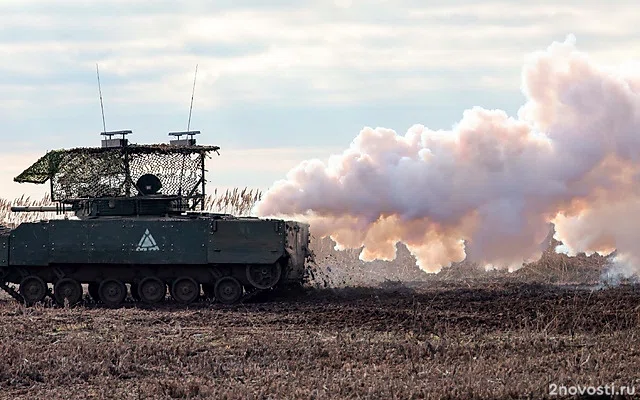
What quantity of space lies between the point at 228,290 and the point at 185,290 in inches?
39.6

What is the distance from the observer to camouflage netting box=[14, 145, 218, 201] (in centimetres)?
2788

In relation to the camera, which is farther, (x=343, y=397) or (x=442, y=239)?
(x=442, y=239)

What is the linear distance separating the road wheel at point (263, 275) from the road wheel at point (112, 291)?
2.93 metres

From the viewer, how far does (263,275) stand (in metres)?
26.0

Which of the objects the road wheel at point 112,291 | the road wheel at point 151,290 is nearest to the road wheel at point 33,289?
the road wheel at point 112,291

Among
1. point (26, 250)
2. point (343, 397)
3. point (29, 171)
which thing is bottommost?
point (343, 397)

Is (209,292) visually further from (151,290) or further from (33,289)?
(33,289)

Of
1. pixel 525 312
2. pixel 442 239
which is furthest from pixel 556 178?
pixel 525 312

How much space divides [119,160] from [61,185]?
173 centimetres

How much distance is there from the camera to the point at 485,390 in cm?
1235

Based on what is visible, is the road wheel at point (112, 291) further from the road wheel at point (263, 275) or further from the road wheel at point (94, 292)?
the road wheel at point (263, 275)

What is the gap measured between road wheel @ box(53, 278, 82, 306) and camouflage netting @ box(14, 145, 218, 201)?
2.37 meters

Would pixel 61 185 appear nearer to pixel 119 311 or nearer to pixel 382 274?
pixel 119 311

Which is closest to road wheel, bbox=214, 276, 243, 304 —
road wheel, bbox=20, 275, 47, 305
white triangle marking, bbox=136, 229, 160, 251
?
white triangle marking, bbox=136, 229, 160, 251
